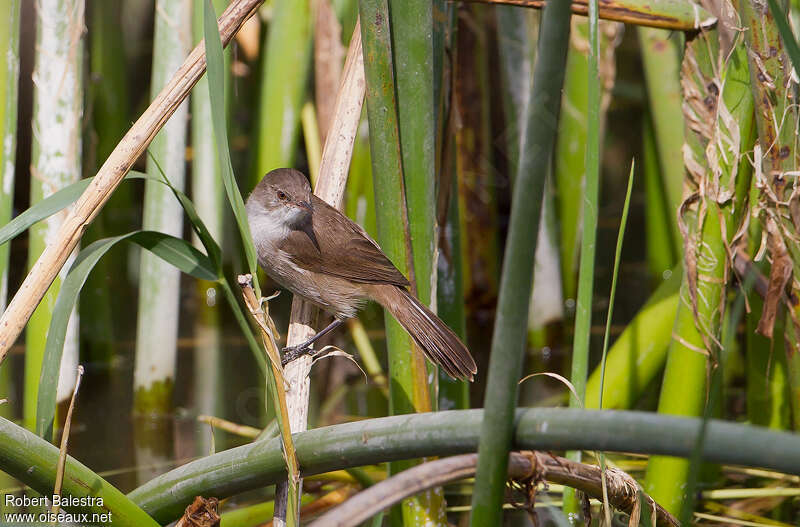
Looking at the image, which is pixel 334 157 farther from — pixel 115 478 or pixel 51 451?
pixel 115 478

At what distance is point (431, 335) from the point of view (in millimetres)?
1883

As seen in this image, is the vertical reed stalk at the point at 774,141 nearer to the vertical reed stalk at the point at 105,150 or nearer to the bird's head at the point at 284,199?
the bird's head at the point at 284,199

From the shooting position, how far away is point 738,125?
Answer: 191 cm

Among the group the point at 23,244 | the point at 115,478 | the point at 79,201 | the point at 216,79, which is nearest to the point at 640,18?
the point at 216,79

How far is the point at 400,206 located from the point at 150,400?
1879 mm

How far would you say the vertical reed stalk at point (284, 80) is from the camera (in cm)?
326

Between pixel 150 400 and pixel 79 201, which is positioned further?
pixel 150 400

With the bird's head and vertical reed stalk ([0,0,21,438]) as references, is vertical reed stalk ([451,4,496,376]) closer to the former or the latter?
the bird's head

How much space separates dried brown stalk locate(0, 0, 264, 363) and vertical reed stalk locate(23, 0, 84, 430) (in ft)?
3.37

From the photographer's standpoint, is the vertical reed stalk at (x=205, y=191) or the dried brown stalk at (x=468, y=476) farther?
the vertical reed stalk at (x=205, y=191)

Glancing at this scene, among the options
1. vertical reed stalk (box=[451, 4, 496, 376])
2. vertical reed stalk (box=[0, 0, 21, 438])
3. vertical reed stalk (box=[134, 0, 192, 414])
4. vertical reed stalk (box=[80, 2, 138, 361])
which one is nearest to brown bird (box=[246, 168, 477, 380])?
vertical reed stalk (box=[134, 0, 192, 414])

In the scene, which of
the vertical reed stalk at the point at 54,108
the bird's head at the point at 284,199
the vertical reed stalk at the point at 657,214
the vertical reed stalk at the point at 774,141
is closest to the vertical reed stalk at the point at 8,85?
the vertical reed stalk at the point at 54,108

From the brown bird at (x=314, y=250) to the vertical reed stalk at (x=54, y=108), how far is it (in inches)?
23.2

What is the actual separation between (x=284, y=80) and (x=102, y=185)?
186cm
